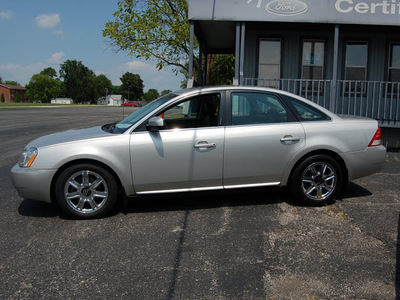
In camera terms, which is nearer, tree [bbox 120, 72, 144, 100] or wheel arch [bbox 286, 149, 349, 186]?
wheel arch [bbox 286, 149, 349, 186]

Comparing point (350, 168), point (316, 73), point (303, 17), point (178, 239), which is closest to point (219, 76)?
point (316, 73)

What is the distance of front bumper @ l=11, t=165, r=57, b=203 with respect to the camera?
433cm

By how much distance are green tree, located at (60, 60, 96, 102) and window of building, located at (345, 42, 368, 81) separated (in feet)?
451

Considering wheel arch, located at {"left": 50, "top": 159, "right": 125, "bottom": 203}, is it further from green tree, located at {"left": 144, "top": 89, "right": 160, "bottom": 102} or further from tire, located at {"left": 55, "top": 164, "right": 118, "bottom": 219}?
green tree, located at {"left": 144, "top": 89, "right": 160, "bottom": 102}

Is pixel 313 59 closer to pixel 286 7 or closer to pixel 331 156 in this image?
pixel 286 7

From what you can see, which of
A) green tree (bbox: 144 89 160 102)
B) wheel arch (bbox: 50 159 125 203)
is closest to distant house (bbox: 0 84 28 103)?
green tree (bbox: 144 89 160 102)

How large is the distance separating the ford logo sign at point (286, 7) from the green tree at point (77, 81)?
138276 millimetres

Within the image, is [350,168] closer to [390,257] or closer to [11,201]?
[390,257]

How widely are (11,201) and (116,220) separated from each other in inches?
72.9

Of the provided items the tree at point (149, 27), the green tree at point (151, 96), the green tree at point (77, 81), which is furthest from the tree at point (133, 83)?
the tree at point (149, 27)

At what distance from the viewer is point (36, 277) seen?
3129 millimetres

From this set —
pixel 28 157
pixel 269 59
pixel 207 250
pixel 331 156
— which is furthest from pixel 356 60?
pixel 28 157

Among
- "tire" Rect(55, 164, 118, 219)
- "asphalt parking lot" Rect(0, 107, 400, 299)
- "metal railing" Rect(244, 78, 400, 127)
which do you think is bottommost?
"asphalt parking lot" Rect(0, 107, 400, 299)

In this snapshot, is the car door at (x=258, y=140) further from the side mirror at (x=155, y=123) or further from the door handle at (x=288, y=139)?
the side mirror at (x=155, y=123)
